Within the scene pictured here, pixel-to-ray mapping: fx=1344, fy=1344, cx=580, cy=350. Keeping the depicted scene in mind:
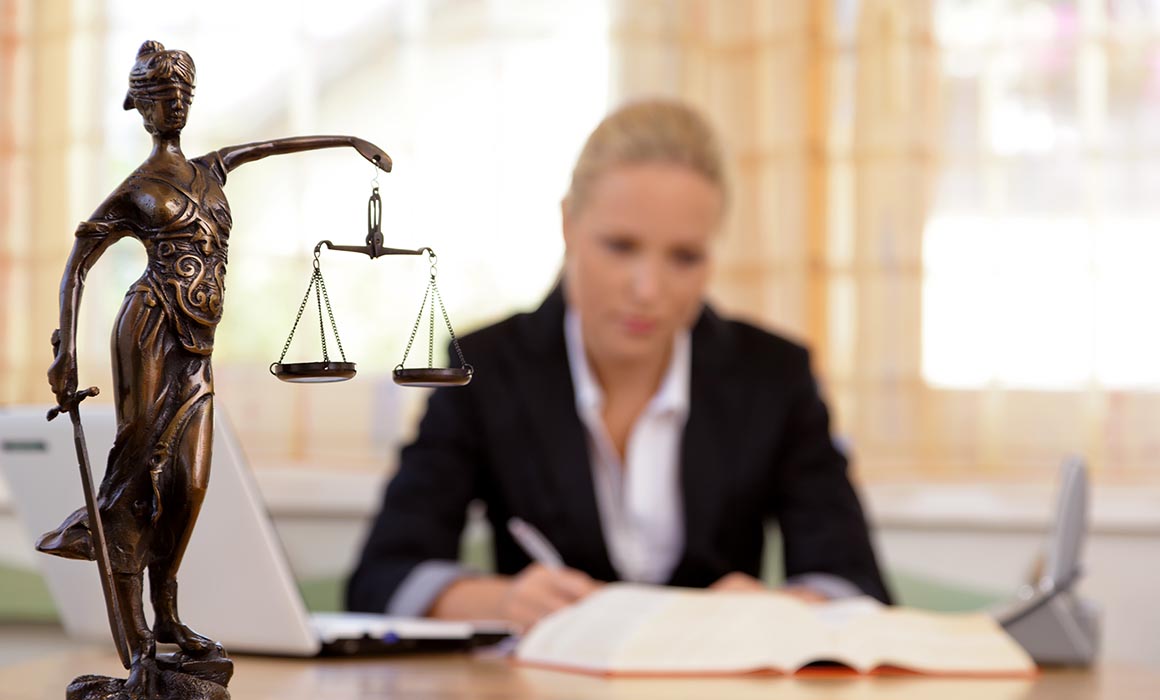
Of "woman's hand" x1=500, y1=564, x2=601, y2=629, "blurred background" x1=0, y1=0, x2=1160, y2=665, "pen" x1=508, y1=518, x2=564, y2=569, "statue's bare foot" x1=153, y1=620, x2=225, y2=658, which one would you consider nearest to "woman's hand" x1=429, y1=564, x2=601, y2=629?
"woman's hand" x1=500, y1=564, x2=601, y2=629

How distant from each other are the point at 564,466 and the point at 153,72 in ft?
4.15

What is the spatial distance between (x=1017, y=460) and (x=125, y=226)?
214 cm

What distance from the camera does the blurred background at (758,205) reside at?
240 centimetres

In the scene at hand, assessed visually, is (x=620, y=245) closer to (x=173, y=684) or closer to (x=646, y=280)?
(x=646, y=280)

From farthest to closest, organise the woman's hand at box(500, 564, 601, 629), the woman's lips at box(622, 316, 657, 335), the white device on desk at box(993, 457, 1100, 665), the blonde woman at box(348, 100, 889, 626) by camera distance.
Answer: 1. the woman's lips at box(622, 316, 657, 335)
2. the blonde woman at box(348, 100, 889, 626)
3. the woman's hand at box(500, 564, 601, 629)
4. the white device on desk at box(993, 457, 1100, 665)

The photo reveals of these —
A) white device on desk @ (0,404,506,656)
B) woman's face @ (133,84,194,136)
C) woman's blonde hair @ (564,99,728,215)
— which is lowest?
white device on desk @ (0,404,506,656)

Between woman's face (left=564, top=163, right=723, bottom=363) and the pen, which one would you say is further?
the pen

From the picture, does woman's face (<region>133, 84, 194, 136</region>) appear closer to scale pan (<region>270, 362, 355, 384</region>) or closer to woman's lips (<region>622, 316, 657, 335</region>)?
scale pan (<region>270, 362, 355, 384</region>)

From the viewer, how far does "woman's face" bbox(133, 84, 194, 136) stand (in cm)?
55

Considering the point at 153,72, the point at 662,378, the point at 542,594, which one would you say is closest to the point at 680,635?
the point at 542,594

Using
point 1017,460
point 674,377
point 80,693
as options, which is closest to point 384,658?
point 80,693

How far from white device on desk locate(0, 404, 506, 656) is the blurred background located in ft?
4.60

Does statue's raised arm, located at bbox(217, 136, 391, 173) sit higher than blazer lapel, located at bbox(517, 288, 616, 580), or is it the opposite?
statue's raised arm, located at bbox(217, 136, 391, 173)

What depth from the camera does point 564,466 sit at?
5.82 feet
